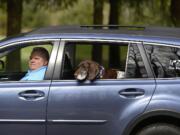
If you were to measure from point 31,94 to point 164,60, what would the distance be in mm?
1414

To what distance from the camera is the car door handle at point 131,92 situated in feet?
18.4

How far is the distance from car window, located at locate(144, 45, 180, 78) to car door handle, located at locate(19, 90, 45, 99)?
3.88 feet

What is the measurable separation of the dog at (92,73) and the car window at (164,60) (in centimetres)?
37

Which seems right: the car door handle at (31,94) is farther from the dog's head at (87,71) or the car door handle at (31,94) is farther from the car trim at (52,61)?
the dog's head at (87,71)

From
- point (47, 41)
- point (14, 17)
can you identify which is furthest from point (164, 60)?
point (14, 17)

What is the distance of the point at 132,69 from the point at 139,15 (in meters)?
11.2

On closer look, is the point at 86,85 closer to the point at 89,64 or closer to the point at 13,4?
the point at 89,64

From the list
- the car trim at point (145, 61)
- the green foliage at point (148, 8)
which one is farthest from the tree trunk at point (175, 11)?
the car trim at point (145, 61)

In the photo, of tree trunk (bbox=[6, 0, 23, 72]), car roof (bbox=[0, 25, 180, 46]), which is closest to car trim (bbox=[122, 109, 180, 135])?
car roof (bbox=[0, 25, 180, 46])

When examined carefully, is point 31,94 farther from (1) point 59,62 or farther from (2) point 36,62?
(2) point 36,62

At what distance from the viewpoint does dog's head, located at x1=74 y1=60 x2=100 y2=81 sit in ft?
18.7

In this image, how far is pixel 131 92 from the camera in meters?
5.60

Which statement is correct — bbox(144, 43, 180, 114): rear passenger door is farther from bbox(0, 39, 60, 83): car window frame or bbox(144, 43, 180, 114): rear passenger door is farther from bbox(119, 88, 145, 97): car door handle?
bbox(0, 39, 60, 83): car window frame

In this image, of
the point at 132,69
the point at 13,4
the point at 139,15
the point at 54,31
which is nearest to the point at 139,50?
the point at 132,69
